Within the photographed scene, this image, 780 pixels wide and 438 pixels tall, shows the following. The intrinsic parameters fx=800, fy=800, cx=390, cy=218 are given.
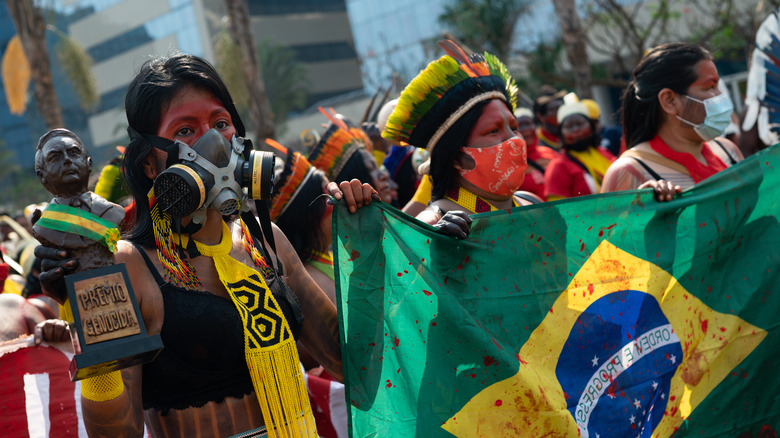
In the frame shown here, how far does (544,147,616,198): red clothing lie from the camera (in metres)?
6.52

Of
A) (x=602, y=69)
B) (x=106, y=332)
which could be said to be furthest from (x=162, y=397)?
(x=602, y=69)

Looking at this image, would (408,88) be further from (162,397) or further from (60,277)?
(60,277)

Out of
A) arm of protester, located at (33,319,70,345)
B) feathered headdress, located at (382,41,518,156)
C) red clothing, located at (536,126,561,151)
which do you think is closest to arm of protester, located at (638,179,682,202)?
feathered headdress, located at (382,41,518,156)

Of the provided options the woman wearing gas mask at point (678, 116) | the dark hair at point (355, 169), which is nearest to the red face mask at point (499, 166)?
the woman wearing gas mask at point (678, 116)

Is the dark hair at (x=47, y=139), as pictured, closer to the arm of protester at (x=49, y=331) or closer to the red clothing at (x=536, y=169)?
the arm of protester at (x=49, y=331)

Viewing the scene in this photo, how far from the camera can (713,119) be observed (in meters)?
3.99

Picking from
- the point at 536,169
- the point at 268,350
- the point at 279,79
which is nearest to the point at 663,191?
the point at 268,350

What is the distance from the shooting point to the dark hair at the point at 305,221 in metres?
4.18

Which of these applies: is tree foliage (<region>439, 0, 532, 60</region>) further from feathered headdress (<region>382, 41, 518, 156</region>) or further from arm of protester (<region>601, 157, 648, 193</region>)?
feathered headdress (<region>382, 41, 518, 156</region>)

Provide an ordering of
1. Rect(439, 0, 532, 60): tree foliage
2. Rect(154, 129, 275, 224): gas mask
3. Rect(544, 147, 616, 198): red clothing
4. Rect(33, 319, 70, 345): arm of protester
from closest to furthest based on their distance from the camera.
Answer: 1. Rect(154, 129, 275, 224): gas mask
2. Rect(33, 319, 70, 345): arm of protester
3. Rect(544, 147, 616, 198): red clothing
4. Rect(439, 0, 532, 60): tree foliage

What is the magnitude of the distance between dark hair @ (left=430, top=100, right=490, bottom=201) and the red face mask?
9 cm

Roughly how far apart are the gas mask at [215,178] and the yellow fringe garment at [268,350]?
0.63 feet

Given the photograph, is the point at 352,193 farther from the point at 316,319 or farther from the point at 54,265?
the point at 54,265

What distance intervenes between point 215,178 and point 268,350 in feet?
1.76
